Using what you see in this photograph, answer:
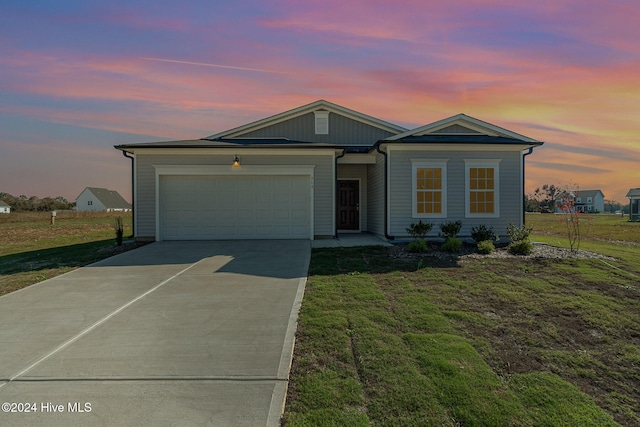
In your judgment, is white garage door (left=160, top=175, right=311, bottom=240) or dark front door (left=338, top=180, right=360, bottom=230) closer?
white garage door (left=160, top=175, right=311, bottom=240)

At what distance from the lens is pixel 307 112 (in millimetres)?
15344

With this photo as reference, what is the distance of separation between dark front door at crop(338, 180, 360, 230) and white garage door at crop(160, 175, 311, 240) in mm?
2976

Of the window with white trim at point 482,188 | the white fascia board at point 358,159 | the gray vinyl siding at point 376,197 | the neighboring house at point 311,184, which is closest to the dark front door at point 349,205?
the gray vinyl siding at point 376,197

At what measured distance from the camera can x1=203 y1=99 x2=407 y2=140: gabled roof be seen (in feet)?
49.8

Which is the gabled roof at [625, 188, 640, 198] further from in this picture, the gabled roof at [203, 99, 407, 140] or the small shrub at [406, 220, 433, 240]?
the small shrub at [406, 220, 433, 240]

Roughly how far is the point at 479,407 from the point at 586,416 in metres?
0.84

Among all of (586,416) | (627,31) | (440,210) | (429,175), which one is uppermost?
(627,31)

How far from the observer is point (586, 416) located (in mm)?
2758

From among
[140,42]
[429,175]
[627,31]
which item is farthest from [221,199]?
[627,31]

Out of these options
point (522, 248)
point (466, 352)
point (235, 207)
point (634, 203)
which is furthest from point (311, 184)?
point (634, 203)

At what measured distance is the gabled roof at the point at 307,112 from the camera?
15.2 meters

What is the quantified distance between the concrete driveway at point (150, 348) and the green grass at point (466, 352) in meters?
0.36

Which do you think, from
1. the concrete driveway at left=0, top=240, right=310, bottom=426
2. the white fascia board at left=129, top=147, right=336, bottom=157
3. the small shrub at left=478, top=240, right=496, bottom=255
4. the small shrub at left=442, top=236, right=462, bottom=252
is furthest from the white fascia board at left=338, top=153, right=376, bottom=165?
the concrete driveway at left=0, top=240, right=310, bottom=426

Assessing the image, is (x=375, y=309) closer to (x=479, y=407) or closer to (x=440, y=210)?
(x=479, y=407)
